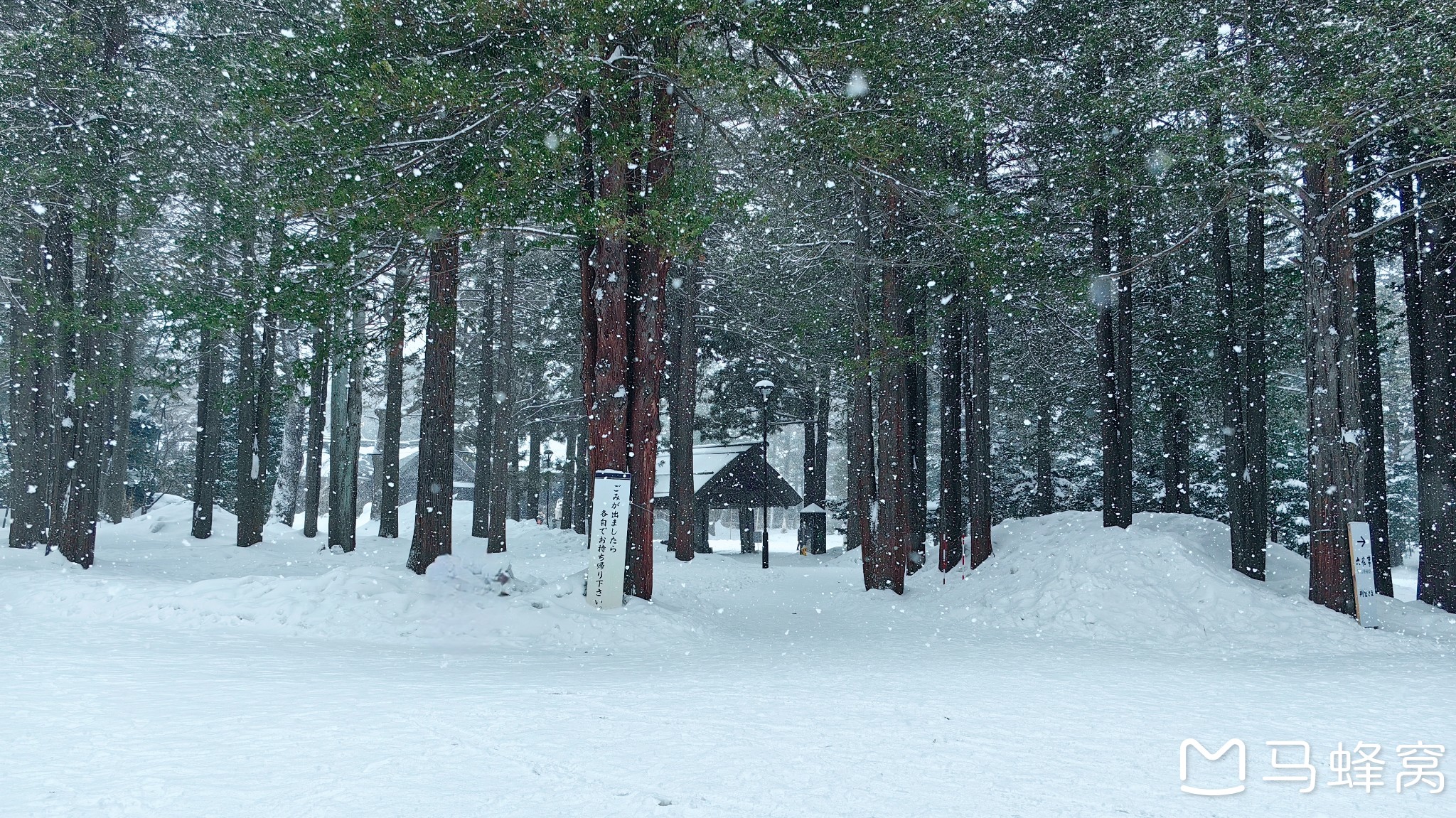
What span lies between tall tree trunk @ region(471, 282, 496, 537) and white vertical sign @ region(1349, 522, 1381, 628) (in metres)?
17.9

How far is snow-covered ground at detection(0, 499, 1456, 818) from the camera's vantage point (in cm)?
404

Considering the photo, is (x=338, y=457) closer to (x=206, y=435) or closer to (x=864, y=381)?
(x=206, y=435)

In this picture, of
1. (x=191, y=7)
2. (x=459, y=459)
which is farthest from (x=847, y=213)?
(x=459, y=459)

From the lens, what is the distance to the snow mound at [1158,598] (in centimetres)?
1060

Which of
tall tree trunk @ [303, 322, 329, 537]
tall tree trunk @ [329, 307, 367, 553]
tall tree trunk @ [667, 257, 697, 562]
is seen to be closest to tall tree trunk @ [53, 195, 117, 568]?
tall tree trunk @ [329, 307, 367, 553]

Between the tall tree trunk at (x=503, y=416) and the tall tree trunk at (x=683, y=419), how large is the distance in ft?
14.5

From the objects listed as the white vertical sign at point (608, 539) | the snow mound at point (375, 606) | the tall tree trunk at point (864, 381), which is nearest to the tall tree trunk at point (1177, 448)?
the tall tree trunk at point (864, 381)

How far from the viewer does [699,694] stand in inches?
254

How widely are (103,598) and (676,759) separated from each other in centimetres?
903

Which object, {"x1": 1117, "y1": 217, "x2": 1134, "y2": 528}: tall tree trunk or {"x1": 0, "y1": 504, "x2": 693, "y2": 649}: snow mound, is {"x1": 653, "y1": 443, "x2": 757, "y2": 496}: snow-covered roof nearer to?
{"x1": 1117, "y1": 217, "x2": 1134, "y2": 528}: tall tree trunk

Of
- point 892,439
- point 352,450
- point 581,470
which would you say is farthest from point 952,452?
point 581,470

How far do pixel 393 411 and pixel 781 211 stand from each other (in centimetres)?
1049

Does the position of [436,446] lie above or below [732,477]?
above

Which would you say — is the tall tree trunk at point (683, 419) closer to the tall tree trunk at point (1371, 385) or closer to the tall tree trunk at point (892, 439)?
the tall tree trunk at point (892, 439)
